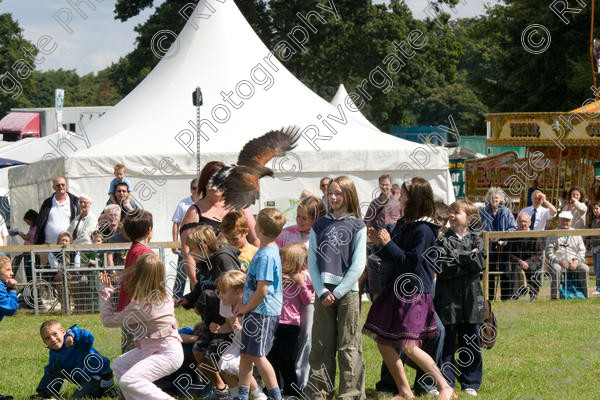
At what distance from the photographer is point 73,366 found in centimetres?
624

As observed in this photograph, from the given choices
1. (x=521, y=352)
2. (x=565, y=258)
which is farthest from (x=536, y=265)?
(x=521, y=352)

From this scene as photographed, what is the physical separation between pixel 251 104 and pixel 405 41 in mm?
22776

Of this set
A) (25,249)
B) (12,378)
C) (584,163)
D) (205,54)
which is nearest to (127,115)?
(205,54)

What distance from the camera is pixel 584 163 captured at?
2005 cm

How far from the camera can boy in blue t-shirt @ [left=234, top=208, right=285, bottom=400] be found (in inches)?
223

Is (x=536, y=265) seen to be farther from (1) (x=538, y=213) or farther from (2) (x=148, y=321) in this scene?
(2) (x=148, y=321)

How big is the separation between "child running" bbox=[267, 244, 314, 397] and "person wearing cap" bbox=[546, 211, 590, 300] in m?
6.03

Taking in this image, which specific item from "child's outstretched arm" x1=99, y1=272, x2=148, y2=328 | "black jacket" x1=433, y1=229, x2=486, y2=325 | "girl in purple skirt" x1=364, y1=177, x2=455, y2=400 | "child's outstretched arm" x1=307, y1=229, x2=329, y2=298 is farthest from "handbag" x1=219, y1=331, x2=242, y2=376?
"black jacket" x1=433, y1=229, x2=486, y2=325

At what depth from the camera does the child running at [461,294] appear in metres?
6.24

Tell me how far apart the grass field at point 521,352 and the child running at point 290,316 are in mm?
622

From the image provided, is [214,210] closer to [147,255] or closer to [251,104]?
[147,255]

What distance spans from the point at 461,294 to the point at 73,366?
2.83 meters

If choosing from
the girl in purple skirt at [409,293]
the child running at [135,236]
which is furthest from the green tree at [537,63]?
the child running at [135,236]

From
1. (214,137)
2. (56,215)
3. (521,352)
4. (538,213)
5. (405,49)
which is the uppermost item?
(405,49)
